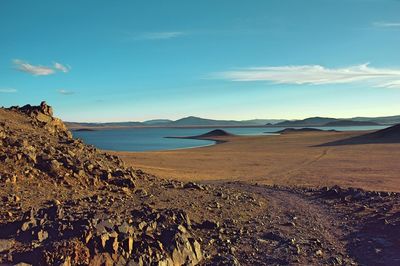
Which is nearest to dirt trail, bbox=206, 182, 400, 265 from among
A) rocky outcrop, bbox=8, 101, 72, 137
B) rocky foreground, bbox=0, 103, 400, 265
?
rocky foreground, bbox=0, 103, 400, 265

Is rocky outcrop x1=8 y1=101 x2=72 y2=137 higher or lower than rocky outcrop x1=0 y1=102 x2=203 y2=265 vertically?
higher

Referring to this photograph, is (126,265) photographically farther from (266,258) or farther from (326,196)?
(326,196)

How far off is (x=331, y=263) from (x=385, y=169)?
2352 centimetres

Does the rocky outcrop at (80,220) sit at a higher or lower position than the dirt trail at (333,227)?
higher

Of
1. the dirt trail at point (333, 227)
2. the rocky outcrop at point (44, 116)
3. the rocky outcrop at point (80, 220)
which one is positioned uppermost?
the rocky outcrop at point (44, 116)

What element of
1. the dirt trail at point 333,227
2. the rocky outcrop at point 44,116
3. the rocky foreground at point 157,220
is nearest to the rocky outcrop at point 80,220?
the rocky foreground at point 157,220

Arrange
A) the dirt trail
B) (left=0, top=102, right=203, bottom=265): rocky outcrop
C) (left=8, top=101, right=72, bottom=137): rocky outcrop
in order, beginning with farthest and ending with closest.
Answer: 1. (left=8, top=101, right=72, bottom=137): rocky outcrop
2. the dirt trail
3. (left=0, top=102, right=203, bottom=265): rocky outcrop

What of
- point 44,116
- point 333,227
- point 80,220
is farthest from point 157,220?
point 44,116

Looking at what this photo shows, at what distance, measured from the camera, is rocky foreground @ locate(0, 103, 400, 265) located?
8.95 m

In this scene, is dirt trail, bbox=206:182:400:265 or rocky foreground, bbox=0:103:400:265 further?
dirt trail, bbox=206:182:400:265

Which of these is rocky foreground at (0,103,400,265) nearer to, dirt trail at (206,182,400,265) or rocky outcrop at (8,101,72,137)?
dirt trail at (206,182,400,265)

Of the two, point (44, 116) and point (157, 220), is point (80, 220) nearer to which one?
point (157, 220)

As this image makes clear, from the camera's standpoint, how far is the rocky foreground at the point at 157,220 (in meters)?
8.95

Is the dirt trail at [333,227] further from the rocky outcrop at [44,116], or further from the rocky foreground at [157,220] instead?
the rocky outcrop at [44,116]
